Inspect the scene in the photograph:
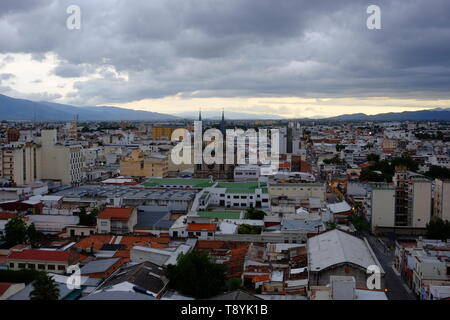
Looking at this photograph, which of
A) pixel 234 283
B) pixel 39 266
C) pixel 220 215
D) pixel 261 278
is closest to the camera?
pixel 234 283

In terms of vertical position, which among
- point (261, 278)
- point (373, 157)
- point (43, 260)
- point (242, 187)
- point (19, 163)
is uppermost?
point (19, 163)

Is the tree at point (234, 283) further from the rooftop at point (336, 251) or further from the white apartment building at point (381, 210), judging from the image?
Answer: the white apartment building at point (381, 210)

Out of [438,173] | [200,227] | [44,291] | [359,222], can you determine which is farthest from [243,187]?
[44,291]

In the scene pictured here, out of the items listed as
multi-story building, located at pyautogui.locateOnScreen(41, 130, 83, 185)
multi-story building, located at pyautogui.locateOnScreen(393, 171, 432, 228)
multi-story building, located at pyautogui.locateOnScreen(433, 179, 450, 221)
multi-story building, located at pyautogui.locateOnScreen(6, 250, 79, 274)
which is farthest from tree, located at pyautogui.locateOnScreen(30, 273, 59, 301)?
multi-story building, located at pyautogui.locateOnScreen(41, 130, 83, 185)

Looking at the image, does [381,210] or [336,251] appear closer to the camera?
[336,251]

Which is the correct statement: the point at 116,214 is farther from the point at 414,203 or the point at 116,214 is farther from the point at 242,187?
the point at 414,203

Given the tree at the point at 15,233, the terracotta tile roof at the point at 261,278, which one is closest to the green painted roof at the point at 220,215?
the terracotta tile roof at the point at 261,278

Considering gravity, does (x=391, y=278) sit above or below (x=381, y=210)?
below
